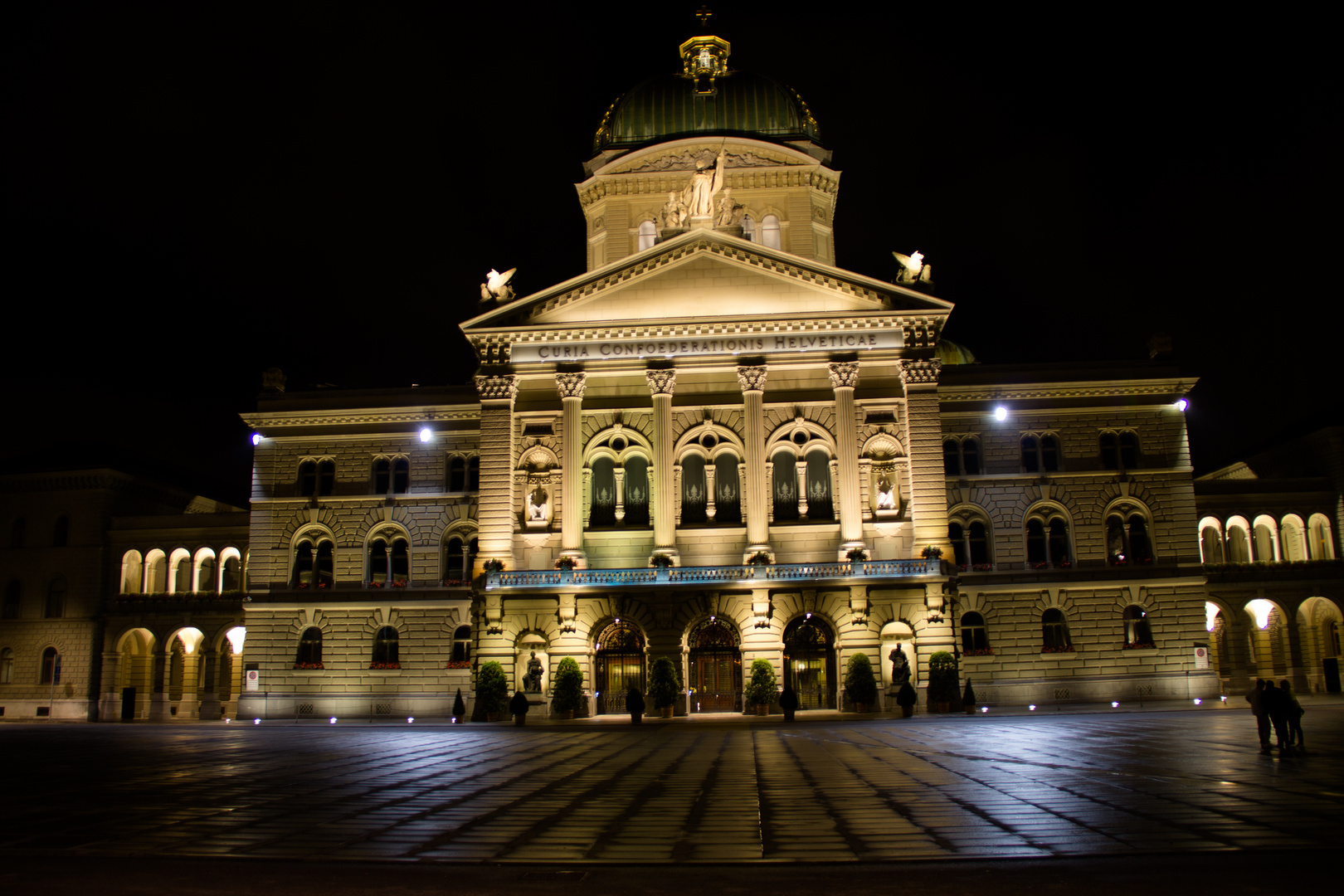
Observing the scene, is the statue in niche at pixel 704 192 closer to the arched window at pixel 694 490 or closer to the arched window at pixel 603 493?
the arched window at pixel 694 490

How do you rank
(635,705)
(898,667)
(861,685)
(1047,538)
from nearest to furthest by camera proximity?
1. (635,705)
2. (898,667)
3. (861,685)
4. (1047,538)

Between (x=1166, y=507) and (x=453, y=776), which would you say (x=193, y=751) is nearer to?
(x=453, y=776)

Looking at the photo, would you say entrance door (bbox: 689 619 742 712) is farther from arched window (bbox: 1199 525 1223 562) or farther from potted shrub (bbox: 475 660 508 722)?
arched window (bbox: 1199 525 1223 562)

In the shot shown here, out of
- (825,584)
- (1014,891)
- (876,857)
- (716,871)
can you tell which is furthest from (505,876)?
(825,584)

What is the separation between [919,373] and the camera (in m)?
44.6

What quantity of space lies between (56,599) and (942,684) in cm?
4676

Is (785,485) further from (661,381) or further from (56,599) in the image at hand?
(56,599)

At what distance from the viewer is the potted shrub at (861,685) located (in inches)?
1563

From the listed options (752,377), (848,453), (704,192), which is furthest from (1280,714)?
(704,192)

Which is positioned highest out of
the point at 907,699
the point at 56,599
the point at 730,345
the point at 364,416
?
the point at 730,345

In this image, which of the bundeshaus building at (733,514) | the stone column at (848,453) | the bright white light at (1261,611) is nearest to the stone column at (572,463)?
the bundeshaus building at (733,514)

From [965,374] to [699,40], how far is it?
25608 mm

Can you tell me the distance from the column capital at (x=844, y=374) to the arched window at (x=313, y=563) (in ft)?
83.6

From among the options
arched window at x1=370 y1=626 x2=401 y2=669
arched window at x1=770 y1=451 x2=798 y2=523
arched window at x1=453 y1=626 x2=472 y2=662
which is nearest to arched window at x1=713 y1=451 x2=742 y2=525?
arched window at x1=770 y1=451 x2=798 y2=523
